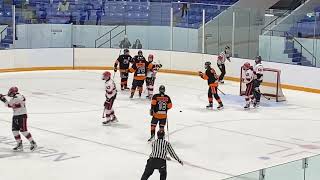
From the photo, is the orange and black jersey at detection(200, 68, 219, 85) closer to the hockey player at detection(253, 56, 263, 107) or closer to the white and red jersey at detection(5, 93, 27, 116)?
the hockey player at detection(253, 56, 263, 107)

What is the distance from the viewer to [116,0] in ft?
78.7

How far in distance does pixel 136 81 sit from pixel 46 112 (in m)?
2.71

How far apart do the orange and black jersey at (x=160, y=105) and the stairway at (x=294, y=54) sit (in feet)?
28.4

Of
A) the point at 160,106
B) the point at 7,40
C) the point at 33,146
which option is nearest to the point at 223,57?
the point at 7,40

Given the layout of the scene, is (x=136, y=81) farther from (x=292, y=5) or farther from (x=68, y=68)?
(x=292, y=5)

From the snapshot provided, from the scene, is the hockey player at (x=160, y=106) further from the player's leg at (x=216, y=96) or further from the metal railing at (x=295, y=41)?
the metal railing at (x=295, y=41)

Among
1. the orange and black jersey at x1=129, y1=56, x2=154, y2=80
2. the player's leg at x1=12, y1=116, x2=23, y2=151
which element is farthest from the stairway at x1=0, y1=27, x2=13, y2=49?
the player's leg at x1=12, y1=116, x2=23, y2=151

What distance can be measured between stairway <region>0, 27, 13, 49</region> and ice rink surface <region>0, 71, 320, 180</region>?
2.55 meters

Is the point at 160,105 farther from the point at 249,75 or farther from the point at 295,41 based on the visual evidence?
the point at 295,41

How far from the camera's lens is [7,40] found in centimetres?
2027

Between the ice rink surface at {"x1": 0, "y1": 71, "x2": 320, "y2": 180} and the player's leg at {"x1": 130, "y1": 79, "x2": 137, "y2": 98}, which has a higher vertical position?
the player's leg at {"x1": 130, "y1": 79, "x2": 137, "y2": 98}

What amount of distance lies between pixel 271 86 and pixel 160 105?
7025mm

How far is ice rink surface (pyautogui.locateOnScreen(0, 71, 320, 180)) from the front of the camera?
910cm

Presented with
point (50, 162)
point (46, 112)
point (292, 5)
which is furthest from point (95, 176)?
point (292, 5)
